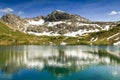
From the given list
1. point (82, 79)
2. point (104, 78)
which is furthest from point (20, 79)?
point (104, 78)

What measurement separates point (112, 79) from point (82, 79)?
24.3ft

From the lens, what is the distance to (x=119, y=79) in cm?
5850

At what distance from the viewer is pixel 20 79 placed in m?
60.7

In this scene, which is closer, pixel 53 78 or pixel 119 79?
pixel 119 79

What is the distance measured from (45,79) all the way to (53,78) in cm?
238

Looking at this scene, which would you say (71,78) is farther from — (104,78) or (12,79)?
(12,79)

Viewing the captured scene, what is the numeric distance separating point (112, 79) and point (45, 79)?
16.9 meters

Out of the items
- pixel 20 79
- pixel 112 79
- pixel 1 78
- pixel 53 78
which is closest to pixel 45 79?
pixel 53 78

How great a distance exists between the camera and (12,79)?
60656 millimetres

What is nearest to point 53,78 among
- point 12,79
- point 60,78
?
point 60,78

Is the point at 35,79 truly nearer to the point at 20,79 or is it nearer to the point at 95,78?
the point at 20,79

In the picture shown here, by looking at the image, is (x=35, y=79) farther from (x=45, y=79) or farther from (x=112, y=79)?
(x=112, y=79)

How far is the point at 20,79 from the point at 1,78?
519 cm

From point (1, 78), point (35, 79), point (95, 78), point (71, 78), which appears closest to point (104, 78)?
point (95, 78)
